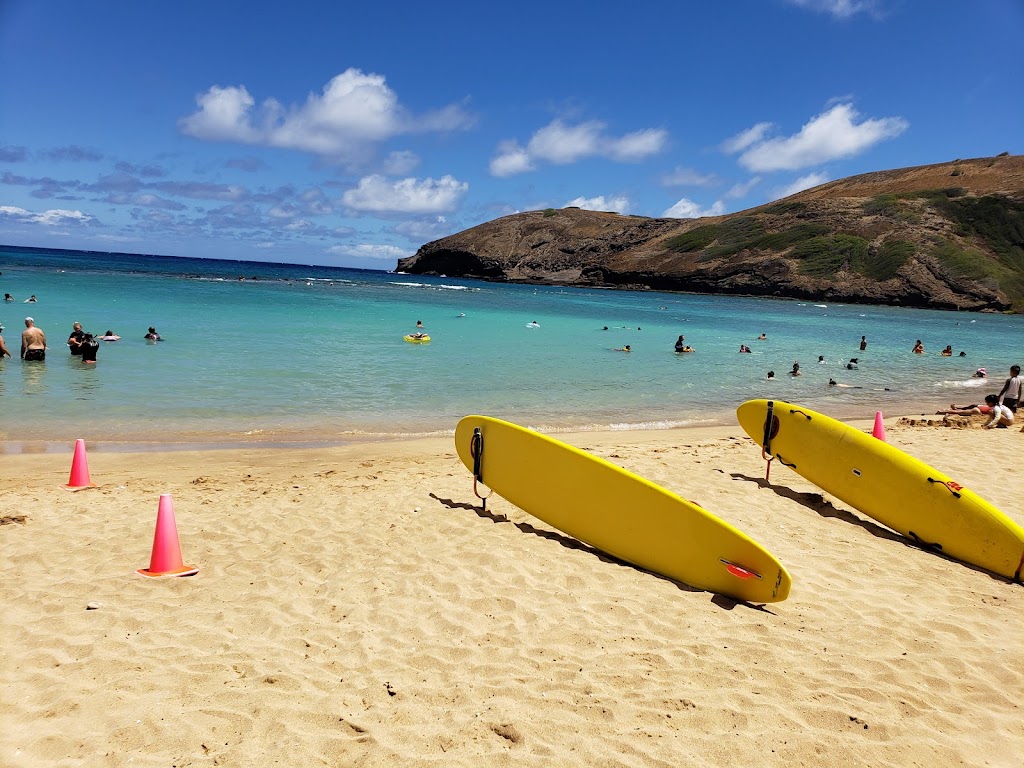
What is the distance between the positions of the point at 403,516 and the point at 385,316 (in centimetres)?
3344

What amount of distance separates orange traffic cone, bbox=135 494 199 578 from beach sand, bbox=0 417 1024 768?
0.59ft

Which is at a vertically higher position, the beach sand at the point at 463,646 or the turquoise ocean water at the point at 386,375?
the turquoise ocean water at the point at 386,375

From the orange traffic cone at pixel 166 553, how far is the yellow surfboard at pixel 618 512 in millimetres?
3049

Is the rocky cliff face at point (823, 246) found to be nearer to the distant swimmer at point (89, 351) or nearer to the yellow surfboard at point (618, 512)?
the distant swimmer at point (89, 351)

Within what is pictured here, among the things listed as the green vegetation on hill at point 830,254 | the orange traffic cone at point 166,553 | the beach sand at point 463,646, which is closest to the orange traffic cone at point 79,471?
the beach sand at point 463,646

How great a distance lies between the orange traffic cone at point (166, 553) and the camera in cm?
506

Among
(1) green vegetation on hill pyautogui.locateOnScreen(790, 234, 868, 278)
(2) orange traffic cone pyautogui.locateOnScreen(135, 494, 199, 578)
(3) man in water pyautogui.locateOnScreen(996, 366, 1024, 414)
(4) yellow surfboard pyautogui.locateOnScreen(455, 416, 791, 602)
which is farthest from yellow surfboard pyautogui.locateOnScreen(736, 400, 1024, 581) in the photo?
(1) green vegetation on hill pyautogui.locateOnScreen(790, 234, 868, 278)

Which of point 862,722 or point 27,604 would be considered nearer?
point 862,722

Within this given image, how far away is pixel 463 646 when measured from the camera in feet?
13.4

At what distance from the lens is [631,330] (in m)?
37.5

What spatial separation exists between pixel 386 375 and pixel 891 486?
43.9 ft

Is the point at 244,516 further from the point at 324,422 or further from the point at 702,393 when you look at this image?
the point at 702,393

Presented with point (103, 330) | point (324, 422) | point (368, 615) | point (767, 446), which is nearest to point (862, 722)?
point (368, 615)

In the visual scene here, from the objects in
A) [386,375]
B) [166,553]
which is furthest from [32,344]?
[166,553]
